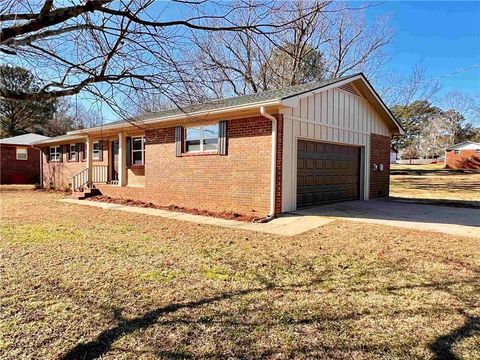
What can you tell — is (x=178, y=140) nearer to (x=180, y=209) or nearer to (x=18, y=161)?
(x=180, y=209)

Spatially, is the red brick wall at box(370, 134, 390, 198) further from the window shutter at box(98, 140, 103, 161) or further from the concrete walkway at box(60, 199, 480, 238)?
the window shutter at box(98, 140, 103, 161)

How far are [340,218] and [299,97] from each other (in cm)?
337

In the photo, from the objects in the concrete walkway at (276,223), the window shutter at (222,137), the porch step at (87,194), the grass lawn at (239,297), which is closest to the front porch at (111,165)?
the porch step at (87,194)

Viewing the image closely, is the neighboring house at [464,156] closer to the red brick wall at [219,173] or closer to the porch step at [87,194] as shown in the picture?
the red brick wall at [219,173]

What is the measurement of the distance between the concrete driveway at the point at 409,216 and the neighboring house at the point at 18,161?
919 inches

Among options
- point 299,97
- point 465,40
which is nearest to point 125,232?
point 299,97

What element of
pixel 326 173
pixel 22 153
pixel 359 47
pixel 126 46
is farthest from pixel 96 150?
pixel 359 47

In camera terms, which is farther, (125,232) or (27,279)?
(125,232)

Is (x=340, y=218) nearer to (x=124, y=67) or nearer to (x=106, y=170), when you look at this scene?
(x=124, y=67)

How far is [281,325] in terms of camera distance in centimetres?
302

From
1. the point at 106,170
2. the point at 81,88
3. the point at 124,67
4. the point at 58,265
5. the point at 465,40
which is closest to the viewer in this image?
the point at 81,88

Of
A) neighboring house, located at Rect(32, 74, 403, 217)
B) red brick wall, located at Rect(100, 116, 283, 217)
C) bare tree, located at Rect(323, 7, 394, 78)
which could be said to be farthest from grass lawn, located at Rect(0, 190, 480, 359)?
bare tree, located at Rect(323, 7, 394, 78)

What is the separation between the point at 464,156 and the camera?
4291 cm

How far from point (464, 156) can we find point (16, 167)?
4948 cm
